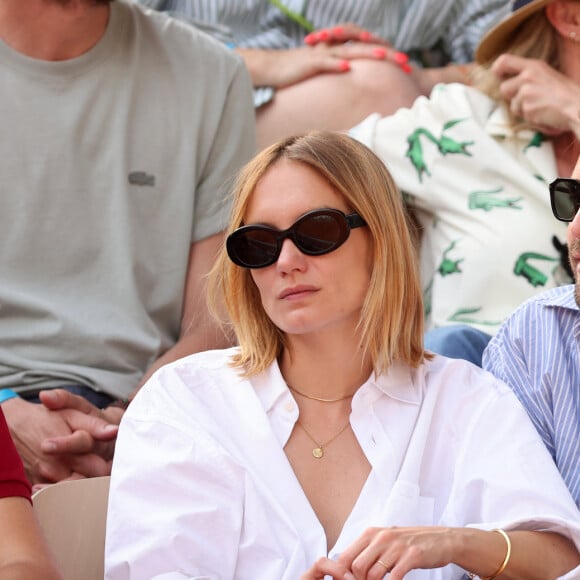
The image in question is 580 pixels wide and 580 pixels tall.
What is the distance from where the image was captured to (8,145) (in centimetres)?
299

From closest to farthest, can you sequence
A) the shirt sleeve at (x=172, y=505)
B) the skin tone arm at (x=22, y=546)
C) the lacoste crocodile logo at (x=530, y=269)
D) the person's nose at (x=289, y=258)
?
the skin tone arm at (x=22, y=546) → the shirt sleeve at (x=172, y=505) → the person's nose at (x=289, y=258) → the lacoste crocodile logo at (x=530, y=269)

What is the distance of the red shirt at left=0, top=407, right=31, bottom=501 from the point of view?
184 cm

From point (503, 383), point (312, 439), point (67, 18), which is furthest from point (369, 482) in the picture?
point (67, 18)

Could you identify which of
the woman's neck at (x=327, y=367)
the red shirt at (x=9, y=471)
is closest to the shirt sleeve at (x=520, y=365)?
the woman's neck at (x=327, y=367)

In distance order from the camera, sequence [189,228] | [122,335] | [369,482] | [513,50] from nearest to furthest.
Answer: [369,482], [122,335], [189,228], [513,50]

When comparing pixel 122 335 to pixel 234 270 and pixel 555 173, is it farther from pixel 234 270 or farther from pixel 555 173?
pixel 555 173

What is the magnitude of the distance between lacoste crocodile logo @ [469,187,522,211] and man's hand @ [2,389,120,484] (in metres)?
1.08

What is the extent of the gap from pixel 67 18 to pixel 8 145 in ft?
1.10

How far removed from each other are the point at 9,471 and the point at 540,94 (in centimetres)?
188

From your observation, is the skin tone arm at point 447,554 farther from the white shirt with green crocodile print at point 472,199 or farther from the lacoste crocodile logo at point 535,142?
the lacoste crocodile logo at point 535,142

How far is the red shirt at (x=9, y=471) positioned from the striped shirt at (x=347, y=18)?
2.11 meters

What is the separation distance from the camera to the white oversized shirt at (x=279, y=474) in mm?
2068

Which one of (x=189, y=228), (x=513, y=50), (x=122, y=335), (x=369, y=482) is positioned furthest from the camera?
(x=513, y=50)

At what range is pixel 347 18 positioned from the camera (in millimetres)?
3816
